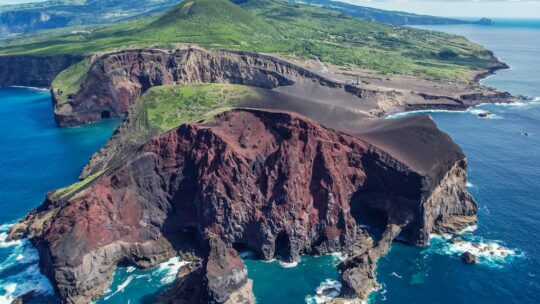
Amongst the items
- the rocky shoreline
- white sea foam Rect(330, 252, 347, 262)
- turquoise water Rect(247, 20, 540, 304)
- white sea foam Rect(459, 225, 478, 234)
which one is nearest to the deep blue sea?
turquoise water Rect(247, 20, 540, 304)

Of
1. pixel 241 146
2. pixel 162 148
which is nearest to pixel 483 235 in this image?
pixel 241 146

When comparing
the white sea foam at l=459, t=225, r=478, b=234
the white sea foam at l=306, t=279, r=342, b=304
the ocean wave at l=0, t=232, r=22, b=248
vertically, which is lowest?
the ocean wave at l=0, t=232, r=22, b=248

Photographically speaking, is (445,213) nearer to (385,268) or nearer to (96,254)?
(385,268)

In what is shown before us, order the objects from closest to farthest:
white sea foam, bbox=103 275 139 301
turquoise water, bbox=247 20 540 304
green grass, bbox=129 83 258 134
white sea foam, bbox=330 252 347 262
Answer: turquoise water, bbox=247 20 540 304 < white sea foam, bbox=103 275 139 301 < white sea foam, bbox=330 252 347 262 < green grass, bbox=129 83 258 134

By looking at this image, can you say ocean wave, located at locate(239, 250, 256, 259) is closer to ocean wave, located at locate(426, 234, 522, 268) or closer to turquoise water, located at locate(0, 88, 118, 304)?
ocean wave, located at locate(426, 234, 522, 268)

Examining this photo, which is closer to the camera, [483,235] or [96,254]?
[96,254]

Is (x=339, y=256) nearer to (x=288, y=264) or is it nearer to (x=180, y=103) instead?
(x=288, y=264)
